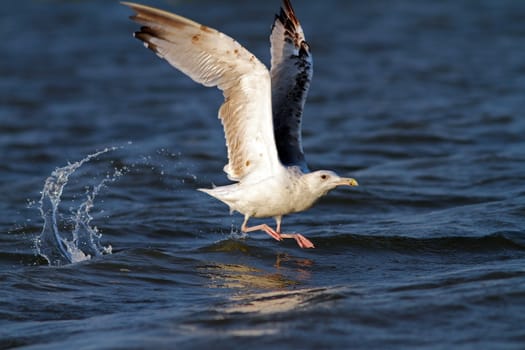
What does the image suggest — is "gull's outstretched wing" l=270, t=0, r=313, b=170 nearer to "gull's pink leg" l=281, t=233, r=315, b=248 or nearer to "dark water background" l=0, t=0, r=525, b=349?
"gull's pink leg" l=281, t=233, r=315, b=248

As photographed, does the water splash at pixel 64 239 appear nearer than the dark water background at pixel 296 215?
No

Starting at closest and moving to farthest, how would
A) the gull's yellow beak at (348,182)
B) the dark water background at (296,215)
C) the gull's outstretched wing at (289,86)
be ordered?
the dark water background at (296,215) < the gull's yellow beak at (348,182) < the gull's outstretched wing at (289,86)

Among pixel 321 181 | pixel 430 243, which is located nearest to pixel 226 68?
pixel 321 181

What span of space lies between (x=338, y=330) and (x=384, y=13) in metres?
19.9

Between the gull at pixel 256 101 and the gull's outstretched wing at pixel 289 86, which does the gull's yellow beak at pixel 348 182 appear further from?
the gull's outstretched wing at pixel 289 86

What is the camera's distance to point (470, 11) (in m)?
25.0

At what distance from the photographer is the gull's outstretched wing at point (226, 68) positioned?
24.2ft

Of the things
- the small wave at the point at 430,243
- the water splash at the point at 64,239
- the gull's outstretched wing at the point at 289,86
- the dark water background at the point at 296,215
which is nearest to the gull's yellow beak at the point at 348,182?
the gull's outstretched wing at the point at 289,86

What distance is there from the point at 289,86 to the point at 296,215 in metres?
2.31

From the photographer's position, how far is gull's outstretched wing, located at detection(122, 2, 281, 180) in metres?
7.38

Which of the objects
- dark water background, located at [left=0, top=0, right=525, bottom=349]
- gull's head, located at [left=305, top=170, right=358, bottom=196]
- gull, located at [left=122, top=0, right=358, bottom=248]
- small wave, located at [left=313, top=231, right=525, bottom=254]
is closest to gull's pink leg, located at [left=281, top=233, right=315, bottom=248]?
gull, located at [left=122, top=0, right=358, bottom=248]

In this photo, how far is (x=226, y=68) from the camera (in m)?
7.55

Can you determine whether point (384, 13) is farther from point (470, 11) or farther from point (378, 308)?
point (378, 308)

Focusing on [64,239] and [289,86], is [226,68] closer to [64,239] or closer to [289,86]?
[289,86]
